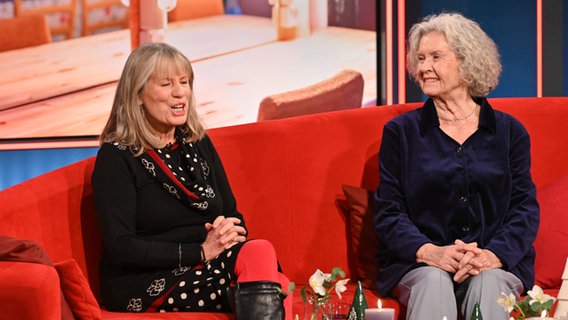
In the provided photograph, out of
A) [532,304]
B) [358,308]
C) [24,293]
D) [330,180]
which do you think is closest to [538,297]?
[532,304]

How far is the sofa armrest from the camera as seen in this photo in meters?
2.51

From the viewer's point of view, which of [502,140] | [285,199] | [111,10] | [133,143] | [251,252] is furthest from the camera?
[111,10]

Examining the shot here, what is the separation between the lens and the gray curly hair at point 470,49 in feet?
11.6

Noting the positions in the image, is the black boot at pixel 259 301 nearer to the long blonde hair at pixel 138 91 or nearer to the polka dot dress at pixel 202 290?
the polka dot dress at pixel 202 290

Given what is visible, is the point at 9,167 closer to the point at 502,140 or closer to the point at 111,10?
the point at 111,10

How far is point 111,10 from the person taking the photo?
186 inches

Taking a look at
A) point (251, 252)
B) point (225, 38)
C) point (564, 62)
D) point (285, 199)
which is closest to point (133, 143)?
point (251, 252)

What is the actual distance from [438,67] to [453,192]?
463 mm

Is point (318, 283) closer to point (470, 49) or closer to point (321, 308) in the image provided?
point (321, 308)

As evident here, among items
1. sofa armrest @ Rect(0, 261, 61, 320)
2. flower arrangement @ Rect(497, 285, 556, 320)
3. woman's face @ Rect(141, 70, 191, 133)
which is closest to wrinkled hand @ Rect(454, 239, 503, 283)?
flower arrangement @ Rect(497, 285, 556, 320)

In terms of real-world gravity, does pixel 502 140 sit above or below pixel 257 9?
below

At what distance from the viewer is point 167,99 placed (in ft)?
10.7

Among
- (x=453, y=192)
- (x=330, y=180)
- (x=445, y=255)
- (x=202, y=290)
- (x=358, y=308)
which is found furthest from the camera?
(x=330, y=180)

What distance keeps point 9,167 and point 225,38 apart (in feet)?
4.07
